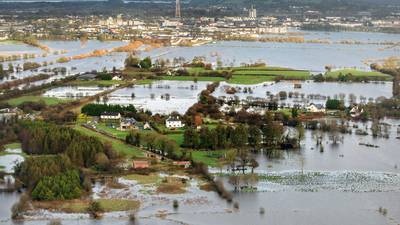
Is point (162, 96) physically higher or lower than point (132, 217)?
lower

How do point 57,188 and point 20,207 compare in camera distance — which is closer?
point 20,207

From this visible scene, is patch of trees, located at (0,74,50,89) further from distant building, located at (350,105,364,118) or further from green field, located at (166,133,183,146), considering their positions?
distant building, located at (350,105,364,118)

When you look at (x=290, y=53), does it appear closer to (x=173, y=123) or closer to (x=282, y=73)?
(x=282, y=73)

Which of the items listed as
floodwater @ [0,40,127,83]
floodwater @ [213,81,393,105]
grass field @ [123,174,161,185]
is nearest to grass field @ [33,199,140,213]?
grass field @ [123,174,161,185]

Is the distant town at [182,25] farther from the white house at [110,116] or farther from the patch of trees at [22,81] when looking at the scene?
the white house at [110,116]

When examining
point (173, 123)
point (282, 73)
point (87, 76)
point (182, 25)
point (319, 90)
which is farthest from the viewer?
point (182, 25)

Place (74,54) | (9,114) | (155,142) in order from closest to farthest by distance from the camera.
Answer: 1. (155,142)
2. (9,114)
3. (74,54)

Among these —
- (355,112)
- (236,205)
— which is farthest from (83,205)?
(355,112)

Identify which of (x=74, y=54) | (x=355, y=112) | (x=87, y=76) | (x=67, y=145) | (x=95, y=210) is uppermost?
(x=67, y=145)
